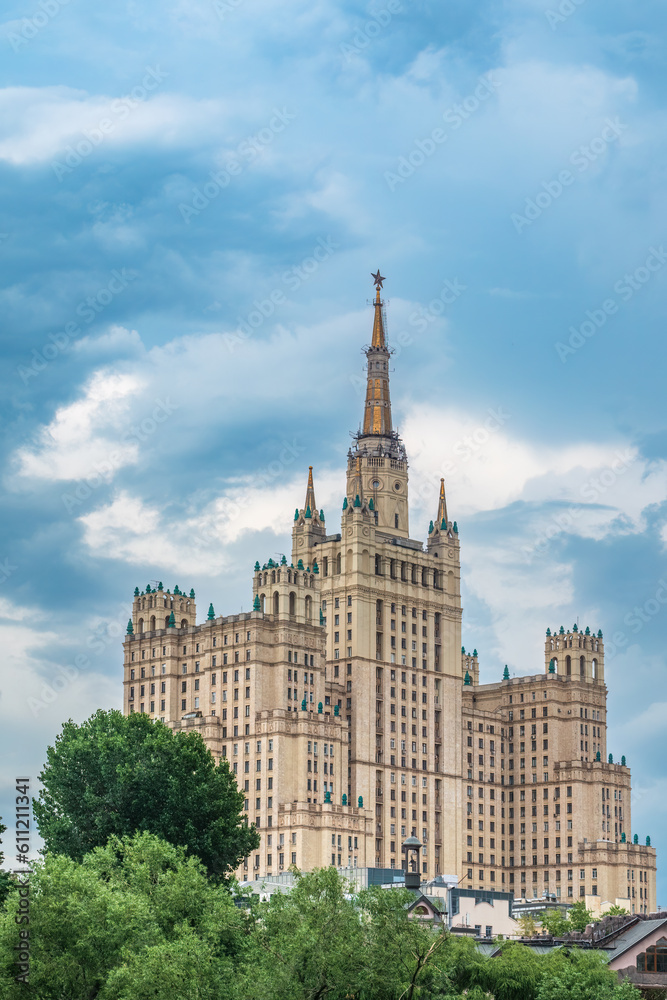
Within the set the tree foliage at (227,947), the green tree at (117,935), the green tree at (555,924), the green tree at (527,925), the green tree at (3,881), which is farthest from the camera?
the green tree at (555,924)

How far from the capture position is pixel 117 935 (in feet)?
349

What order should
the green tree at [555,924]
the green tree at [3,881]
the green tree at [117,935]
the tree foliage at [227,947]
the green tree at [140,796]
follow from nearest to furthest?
the tree foliage at [227,947]
the green tree at [117,935]
the green tree at [3,881]
the green tree at [140,796]
the green tree at [555,924]

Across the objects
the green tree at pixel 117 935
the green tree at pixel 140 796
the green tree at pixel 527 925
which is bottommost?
the green tree at pixel 527 925

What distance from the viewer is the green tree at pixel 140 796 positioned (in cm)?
16738

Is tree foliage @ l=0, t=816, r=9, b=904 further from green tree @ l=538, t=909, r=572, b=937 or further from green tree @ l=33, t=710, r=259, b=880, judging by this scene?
green tree @ l=538, t=909, r=572, b=937

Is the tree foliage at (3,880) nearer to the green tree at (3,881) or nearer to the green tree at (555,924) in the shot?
the green tree at (3,881)

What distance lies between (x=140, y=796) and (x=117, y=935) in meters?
62.5

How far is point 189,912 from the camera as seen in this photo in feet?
374

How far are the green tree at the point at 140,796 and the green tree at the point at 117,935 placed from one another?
Result: 1934 inches

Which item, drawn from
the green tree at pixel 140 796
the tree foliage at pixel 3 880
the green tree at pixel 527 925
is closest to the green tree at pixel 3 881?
the tree foliage at pixel 3 880

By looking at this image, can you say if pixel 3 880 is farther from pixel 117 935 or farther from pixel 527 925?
pixel 527 925

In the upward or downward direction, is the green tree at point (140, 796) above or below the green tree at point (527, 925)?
above

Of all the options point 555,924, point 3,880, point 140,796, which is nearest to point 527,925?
point 555,924

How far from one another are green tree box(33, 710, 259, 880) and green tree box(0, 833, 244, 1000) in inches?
1934
